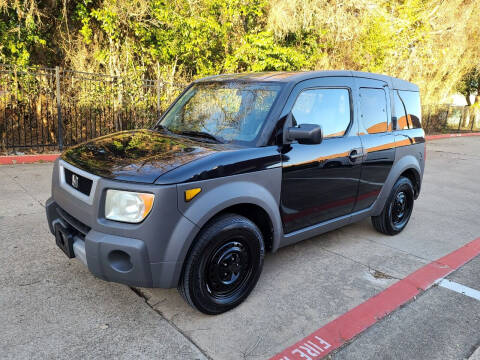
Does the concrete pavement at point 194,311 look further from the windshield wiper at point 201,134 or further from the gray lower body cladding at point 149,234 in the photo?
the windshield wiper at point 201,134

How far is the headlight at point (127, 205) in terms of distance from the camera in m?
2.48

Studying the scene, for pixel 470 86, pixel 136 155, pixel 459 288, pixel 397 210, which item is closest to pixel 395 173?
pixel 397 210

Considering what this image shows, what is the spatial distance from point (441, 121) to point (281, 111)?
21253mm

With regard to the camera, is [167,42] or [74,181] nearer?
[74,181]

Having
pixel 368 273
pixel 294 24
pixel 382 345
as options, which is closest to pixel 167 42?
pixel 294 24

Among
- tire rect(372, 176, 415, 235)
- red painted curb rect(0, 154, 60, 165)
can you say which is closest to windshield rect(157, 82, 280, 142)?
tire rect(372, 176, 415, 235)

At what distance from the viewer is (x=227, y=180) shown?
280 cm

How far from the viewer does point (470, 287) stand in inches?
142

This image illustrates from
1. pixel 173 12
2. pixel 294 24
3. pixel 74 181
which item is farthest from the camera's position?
A: pixel 294 24

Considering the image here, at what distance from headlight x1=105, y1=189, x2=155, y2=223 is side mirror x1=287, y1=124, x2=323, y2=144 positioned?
128 cm

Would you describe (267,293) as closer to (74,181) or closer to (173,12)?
(74,181)

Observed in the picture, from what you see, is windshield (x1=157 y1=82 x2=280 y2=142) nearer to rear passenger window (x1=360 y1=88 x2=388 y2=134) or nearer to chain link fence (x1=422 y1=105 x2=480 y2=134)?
rear passenger window (x1=360 y1=88 x2=388 y2=134)

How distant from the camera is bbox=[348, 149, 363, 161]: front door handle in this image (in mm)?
3795

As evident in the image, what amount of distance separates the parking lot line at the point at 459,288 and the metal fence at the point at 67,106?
27.2 feet
